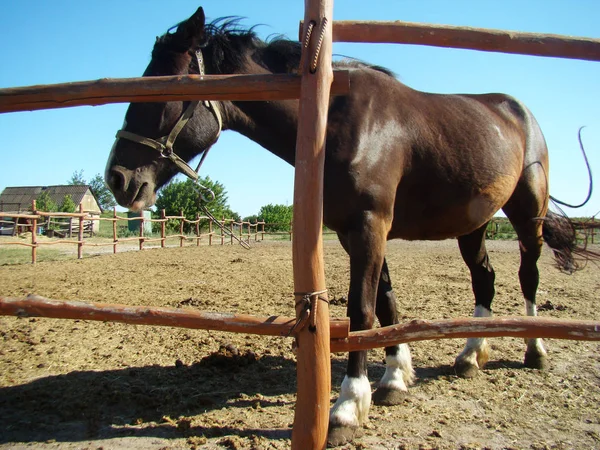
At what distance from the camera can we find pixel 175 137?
298 centimetres

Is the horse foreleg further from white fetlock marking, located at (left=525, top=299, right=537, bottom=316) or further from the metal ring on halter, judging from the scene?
white fetlock marking, located at (left=525, top=299, right=537, bottom=316)

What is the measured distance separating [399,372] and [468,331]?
4.20ft

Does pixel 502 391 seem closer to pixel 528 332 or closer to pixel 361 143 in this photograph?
pixel 528 332

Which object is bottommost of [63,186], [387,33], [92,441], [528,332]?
[92,441]

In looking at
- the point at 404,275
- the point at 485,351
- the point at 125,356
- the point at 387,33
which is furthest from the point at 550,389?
the point at 404,275

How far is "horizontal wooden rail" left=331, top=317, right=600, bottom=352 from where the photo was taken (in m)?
2.08


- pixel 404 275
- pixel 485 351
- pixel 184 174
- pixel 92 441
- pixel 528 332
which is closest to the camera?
pixel 528 332

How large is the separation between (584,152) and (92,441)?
11.2 ft

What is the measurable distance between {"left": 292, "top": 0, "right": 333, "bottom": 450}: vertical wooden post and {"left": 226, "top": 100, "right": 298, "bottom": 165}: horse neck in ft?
3.88

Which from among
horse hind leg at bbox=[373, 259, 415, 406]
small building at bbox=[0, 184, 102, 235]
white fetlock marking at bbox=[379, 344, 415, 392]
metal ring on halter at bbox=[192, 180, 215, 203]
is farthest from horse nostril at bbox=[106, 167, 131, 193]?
small building at bbox=[0, 184, 102, 235]

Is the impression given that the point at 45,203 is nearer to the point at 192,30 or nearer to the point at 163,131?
the point at 163,131

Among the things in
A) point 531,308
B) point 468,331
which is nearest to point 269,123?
point 468,331

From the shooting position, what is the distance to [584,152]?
2902 mm

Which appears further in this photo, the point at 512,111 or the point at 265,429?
the point at 512,111
